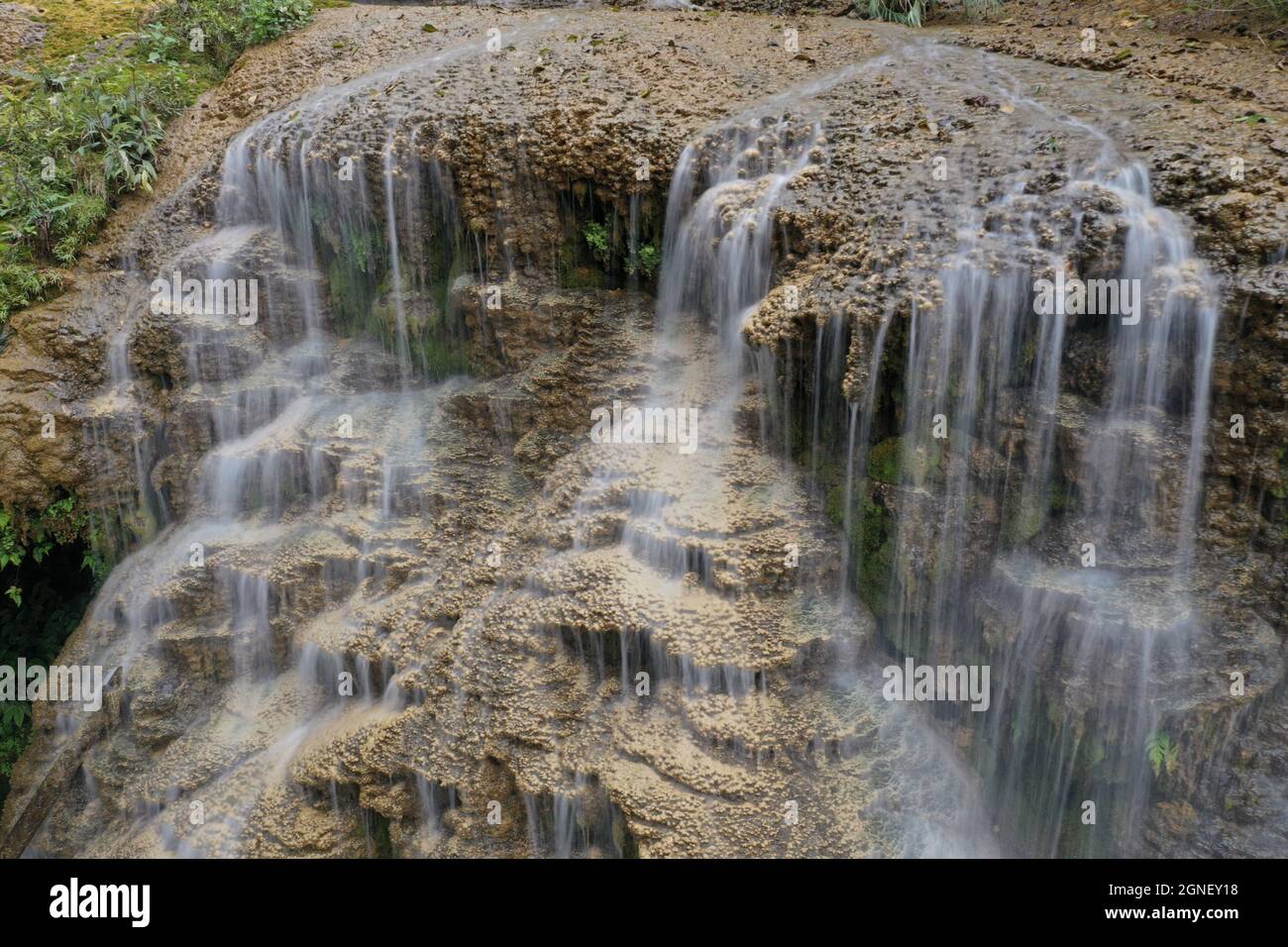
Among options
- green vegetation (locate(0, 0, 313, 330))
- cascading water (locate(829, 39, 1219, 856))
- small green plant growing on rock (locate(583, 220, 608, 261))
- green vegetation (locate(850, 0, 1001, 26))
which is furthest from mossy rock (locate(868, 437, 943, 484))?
green vegetation (locate(0, 0, 313, 330))

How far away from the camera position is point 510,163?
8.57 m

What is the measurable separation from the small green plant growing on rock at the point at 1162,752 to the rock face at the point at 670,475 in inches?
2.5

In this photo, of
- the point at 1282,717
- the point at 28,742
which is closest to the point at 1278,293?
the point at 1282,717

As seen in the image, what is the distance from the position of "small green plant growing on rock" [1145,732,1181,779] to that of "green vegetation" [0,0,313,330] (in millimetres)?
11054

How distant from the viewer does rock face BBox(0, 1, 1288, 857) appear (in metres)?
6.05

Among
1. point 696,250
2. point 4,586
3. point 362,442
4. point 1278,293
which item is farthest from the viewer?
point 4,586

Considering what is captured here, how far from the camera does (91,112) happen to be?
35.2 feet

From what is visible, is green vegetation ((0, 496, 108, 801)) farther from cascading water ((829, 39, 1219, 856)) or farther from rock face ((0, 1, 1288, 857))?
cascading water ((829, 39, 1219, 856))

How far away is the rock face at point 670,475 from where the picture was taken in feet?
19.9

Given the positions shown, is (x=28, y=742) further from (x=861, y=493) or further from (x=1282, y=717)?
(x=1282, y=717)

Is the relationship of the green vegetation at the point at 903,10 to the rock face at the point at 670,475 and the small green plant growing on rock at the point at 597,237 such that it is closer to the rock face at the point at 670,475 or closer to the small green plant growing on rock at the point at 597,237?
the rock face at the point at 670,475

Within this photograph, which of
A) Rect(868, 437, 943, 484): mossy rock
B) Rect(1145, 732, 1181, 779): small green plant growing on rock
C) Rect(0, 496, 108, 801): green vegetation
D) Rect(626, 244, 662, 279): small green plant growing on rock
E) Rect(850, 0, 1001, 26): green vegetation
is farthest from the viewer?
Answer: Rect(850, 0, 1001, 26): green vegetation

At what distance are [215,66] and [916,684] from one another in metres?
12.1

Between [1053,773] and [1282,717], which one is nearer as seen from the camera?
[1282,717]
